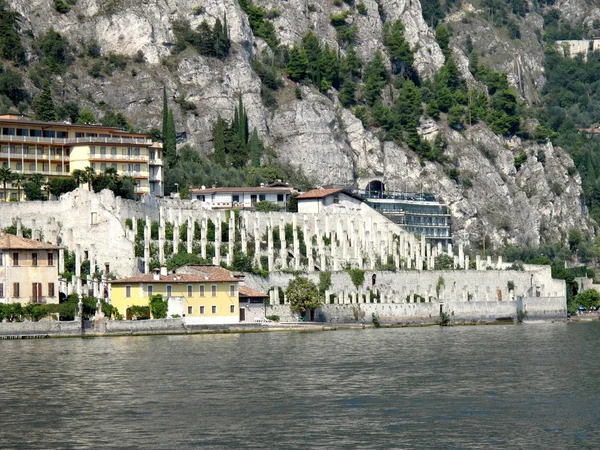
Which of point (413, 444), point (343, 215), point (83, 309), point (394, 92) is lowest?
point (413, 444)

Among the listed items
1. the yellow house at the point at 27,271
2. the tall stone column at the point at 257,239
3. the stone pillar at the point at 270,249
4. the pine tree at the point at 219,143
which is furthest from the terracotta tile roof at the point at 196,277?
the pine tree at the point at 219,143

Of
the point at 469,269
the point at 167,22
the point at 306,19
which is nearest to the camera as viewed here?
the point at 469,269

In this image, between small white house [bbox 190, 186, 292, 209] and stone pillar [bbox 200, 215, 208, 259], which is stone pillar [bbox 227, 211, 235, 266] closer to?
stone pillar [bbox 200, 215, 208, 259]

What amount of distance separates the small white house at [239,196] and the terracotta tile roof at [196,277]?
3043cm

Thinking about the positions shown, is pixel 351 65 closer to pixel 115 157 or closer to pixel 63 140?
pixel 115 157

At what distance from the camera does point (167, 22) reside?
167 metres

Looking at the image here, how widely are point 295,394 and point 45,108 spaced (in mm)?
84038

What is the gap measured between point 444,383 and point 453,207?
115 meters

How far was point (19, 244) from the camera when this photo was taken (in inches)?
3863

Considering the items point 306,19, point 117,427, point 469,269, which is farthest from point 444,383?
point 306,19

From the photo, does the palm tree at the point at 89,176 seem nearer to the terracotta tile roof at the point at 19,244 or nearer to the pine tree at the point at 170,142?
the terracotta tile roof at the point at 19,244

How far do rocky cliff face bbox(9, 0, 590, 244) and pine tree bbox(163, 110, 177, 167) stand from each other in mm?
7585

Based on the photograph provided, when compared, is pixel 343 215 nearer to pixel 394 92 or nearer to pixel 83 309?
pixel 83 309

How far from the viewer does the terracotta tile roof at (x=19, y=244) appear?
97.1m
